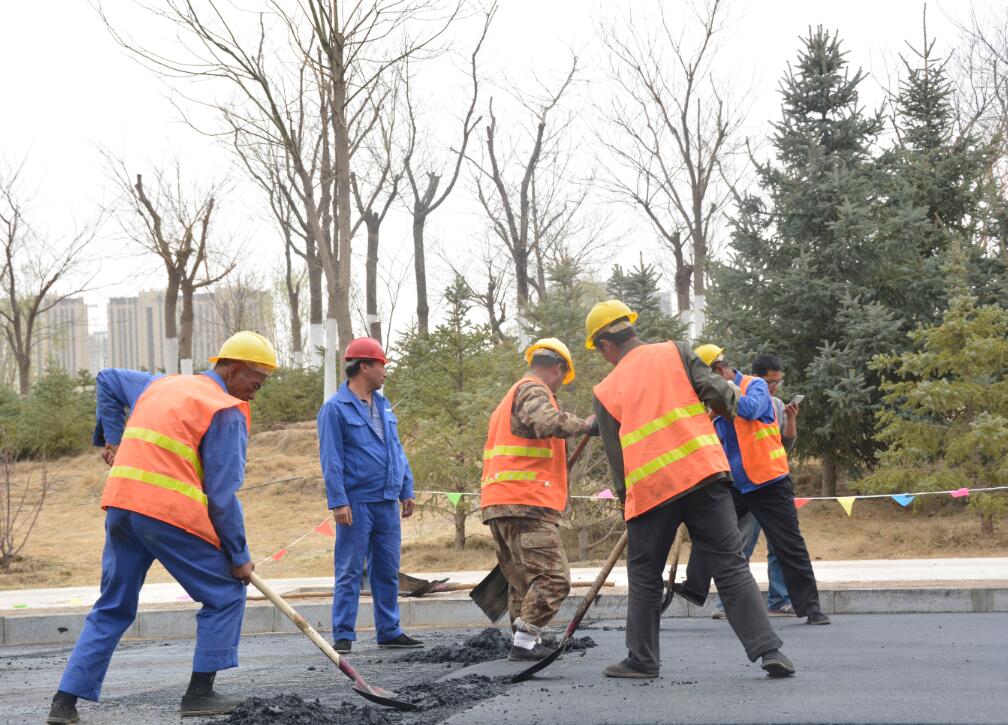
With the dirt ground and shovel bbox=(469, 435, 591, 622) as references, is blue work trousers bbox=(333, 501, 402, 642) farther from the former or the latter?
the dirt ground

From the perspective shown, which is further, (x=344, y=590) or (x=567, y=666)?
(x=344, y=590)

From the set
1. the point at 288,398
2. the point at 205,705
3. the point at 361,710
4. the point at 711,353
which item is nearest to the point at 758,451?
the point at 711,353

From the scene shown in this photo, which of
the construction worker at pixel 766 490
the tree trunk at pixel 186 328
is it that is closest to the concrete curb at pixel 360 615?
the construction worker at pixel 766 490

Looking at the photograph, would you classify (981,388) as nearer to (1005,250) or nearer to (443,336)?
(1005,250)

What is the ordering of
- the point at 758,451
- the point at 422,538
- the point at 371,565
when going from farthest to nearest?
the point at 422,538
the point at 758,451
the point at 371,565

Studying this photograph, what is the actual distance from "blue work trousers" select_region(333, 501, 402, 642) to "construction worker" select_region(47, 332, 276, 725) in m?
2.09

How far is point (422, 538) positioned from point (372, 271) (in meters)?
19.6

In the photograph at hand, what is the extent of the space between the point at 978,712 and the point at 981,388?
29.3 feet

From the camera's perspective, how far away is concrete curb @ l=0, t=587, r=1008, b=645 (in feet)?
28.6

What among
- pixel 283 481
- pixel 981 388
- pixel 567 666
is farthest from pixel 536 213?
pixel 567 666

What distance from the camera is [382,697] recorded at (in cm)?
516

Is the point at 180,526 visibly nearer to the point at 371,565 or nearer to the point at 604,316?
the point at 604,316

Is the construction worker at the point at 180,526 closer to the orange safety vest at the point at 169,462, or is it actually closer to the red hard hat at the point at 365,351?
the orange safety vest at the point at 169,462

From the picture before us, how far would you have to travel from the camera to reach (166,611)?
30.2 ft
